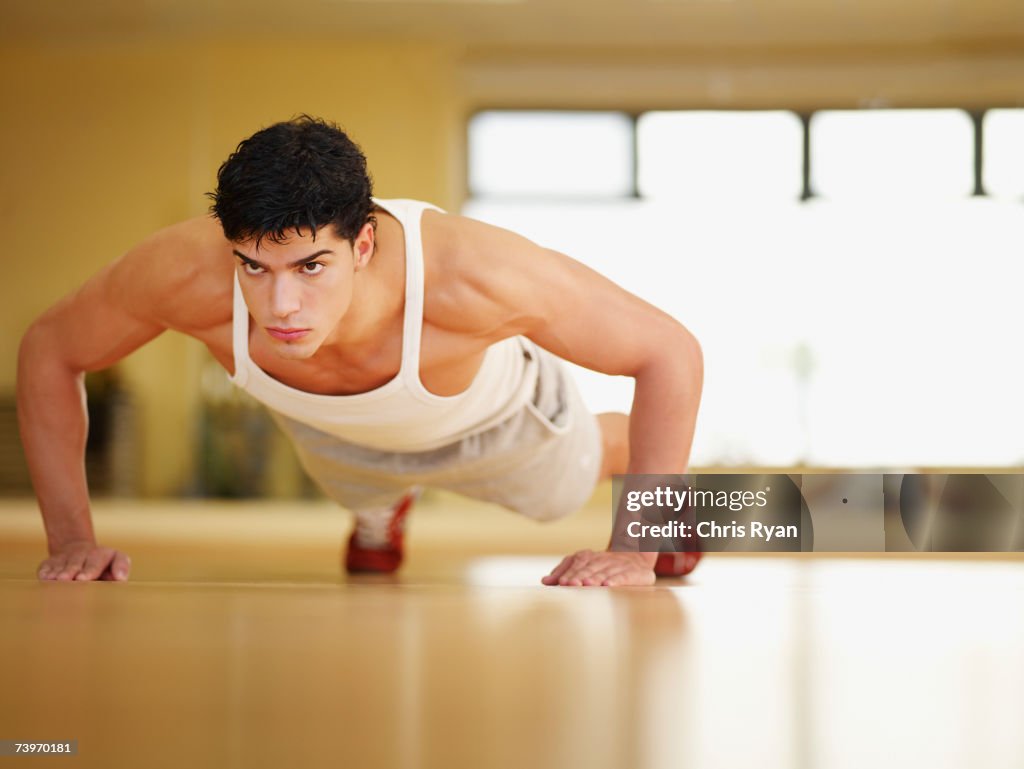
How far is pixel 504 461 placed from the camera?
5.59 ft

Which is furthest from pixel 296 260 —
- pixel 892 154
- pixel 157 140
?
pixel 892 154

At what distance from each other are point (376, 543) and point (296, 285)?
76 cm

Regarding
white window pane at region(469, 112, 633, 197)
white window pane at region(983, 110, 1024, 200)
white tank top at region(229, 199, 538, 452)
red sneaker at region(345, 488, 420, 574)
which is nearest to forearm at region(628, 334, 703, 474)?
white tank top at region(229, 199, 538, 452)

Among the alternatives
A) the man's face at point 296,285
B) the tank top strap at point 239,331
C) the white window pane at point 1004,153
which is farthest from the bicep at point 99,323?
the white window pane at point 1004,153

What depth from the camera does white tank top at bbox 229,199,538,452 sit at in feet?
4.53

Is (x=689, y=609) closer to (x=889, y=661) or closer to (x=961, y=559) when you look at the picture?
(x=889, y=661)

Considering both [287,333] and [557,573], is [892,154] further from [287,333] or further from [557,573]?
[287,333]

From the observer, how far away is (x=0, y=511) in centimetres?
405

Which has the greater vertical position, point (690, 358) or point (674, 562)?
point (690, 358)

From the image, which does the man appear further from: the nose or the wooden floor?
the wooden floor

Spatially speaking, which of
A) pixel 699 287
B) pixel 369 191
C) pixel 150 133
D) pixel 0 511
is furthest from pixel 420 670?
pixel 150 133

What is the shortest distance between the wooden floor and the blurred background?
334 centimetres

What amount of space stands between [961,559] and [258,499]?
3155 millimetres

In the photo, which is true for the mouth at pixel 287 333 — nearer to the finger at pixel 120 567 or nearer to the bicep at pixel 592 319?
the bicep at pixel 592 319
